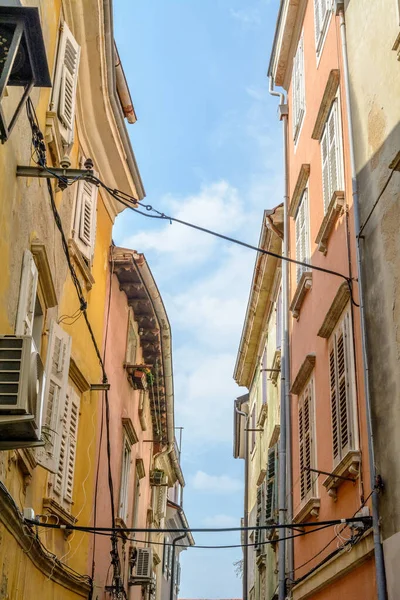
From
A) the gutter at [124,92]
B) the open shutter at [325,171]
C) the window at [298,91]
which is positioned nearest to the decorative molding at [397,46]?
the open shutter at [325,171]

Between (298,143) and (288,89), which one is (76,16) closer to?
(298,143)

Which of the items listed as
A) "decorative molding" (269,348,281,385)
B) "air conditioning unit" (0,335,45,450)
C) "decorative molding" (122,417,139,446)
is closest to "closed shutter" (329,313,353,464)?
"air conditioning unit" (0,335,45,450)

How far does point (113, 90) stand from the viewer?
14.0m

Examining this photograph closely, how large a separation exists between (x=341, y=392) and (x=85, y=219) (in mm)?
5222

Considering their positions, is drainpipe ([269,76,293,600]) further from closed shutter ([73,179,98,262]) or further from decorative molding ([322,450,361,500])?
closed shutter ([73,179,98,262])

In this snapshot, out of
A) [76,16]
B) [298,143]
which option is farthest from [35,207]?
[298,143]

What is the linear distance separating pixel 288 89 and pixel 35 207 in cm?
894

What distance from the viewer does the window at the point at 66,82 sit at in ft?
36.3

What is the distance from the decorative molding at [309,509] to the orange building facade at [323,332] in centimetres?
2

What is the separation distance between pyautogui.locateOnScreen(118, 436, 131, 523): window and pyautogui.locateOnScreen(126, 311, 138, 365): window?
6.16 feet

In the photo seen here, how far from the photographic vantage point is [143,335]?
2123 centimetres

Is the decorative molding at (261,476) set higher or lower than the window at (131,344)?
lower

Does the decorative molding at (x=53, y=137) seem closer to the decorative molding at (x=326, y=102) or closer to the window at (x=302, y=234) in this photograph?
the decorative molding at (x=326, y=102)

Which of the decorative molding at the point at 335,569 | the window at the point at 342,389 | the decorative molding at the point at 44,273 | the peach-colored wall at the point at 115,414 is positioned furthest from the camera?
the peach-colored wall at the point at 115,414
